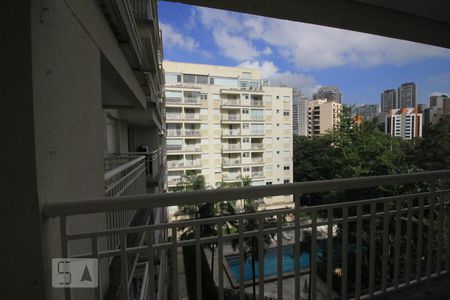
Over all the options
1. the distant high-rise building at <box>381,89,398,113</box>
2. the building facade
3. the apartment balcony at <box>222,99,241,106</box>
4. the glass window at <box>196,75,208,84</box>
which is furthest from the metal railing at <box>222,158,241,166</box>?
the building facade

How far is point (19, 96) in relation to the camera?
0.73 m

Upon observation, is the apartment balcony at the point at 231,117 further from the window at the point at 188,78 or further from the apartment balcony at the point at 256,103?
the window at the point at 188,78

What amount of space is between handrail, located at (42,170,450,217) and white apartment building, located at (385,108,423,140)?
56.9ft

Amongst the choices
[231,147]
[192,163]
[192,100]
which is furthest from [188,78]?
[192,163]

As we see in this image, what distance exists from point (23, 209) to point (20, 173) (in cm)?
12

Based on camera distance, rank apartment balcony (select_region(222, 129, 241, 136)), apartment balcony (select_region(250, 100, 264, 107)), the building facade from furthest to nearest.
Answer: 1. apartment balcony (select_region(250, 100, 264, 107))
2. apartment balcony (select_region(222, 129, 241, 136))
3. the building facade

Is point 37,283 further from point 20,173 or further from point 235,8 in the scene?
point 235,8

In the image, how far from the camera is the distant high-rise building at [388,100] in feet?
55.5

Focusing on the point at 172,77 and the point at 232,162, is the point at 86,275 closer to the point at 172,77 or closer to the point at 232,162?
the point at 232,162

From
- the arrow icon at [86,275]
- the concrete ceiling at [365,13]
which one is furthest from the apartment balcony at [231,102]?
the arrow icon at [86,275]

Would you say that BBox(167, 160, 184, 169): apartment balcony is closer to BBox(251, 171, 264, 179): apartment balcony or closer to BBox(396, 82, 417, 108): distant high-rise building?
BBox(251, 171, 264, 179): apartment balcony

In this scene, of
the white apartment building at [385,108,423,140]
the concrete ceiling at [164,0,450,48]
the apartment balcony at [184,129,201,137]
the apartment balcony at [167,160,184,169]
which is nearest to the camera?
the concrete ceiling at [164,0,450,48]

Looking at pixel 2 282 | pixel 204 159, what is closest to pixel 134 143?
pixel 2 282

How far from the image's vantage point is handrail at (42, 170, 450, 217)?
0.86 m
